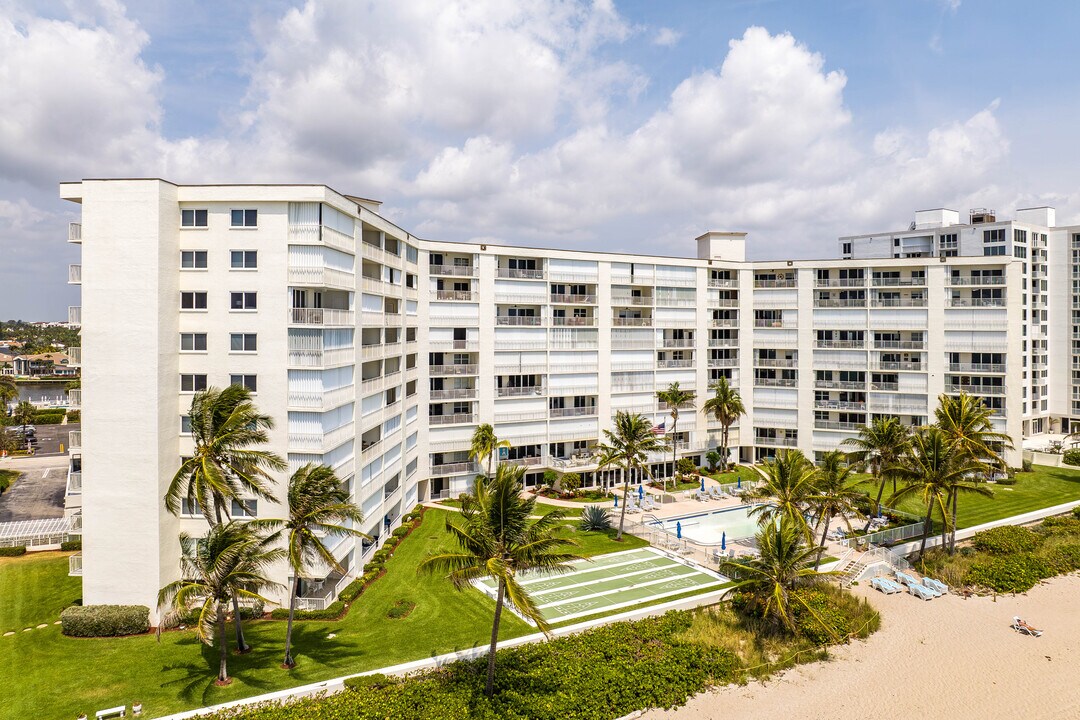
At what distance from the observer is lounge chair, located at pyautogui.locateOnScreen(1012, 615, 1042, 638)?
3161 centimetres

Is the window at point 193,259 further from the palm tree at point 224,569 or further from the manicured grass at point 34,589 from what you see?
the manicured grass at point 34,589

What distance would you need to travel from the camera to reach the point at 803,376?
64.4m

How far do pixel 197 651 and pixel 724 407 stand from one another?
48930mm

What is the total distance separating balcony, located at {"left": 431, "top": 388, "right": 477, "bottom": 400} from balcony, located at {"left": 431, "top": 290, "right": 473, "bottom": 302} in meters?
8.38

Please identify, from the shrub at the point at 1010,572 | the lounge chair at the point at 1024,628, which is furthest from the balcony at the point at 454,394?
the lounge chair at the point at 1024,628

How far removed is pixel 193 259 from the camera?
32.6 m

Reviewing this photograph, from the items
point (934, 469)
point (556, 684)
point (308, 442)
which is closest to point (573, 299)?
point (308, 442)

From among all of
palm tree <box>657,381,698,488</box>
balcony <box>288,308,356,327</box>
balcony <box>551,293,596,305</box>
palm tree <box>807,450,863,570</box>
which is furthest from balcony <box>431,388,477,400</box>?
palm tree <box>807,450,863,570</box>

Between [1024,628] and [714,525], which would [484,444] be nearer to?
[714,525]

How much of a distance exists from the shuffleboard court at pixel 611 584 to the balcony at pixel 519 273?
1075 inches

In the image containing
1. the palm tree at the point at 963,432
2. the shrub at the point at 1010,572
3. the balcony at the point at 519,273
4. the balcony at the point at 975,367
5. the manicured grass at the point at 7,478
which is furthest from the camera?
the manicured grass at the point at 7,478

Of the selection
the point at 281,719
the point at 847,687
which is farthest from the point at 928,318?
the point at 281,719

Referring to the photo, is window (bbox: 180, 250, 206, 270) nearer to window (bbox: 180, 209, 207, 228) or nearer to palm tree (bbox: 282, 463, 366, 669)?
window (bbox: 180, 209, 207, 228)

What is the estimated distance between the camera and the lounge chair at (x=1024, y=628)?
Result: 3161cm
